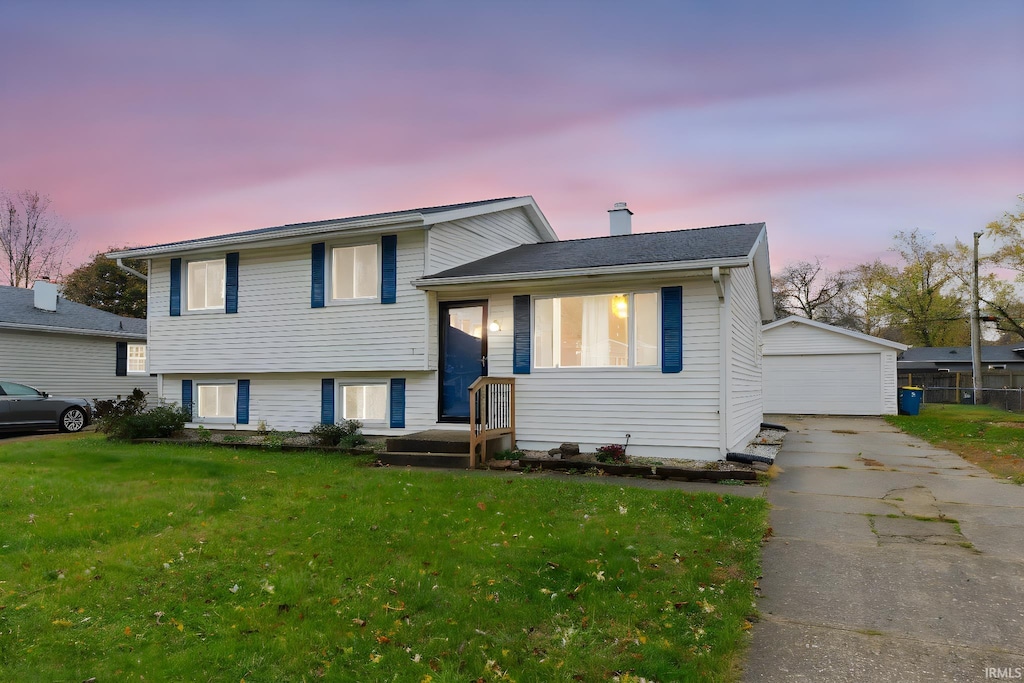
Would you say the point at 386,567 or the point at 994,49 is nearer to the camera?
the point at 386,567

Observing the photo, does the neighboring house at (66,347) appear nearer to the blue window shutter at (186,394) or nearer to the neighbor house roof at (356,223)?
the neighbor house roof at (356,223)

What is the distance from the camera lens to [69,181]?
1891cm

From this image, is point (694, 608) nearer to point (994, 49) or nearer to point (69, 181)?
point (994, 49)

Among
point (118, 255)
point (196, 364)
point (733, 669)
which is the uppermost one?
point (118, 255)

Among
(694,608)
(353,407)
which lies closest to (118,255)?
(353,407)

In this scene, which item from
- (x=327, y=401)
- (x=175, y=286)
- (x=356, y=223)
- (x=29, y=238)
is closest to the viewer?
(x=356, y=223)

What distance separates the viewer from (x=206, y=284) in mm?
13656

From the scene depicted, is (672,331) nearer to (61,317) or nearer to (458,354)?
(458,354)

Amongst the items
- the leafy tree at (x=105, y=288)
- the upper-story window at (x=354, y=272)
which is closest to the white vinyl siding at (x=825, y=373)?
the upper-story window at (x=354, y=272)

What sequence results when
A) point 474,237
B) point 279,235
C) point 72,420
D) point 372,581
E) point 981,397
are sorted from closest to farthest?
point 372,581 < point 279,235 < point 474,237 < point 72,420 < point 981,397

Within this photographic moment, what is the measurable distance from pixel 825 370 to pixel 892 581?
64.2 ft

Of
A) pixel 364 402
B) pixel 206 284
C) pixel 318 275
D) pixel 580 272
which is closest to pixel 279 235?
pixel 318 275

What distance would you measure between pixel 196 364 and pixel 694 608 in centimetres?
1266

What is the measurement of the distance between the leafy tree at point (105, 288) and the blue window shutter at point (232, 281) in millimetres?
25853
